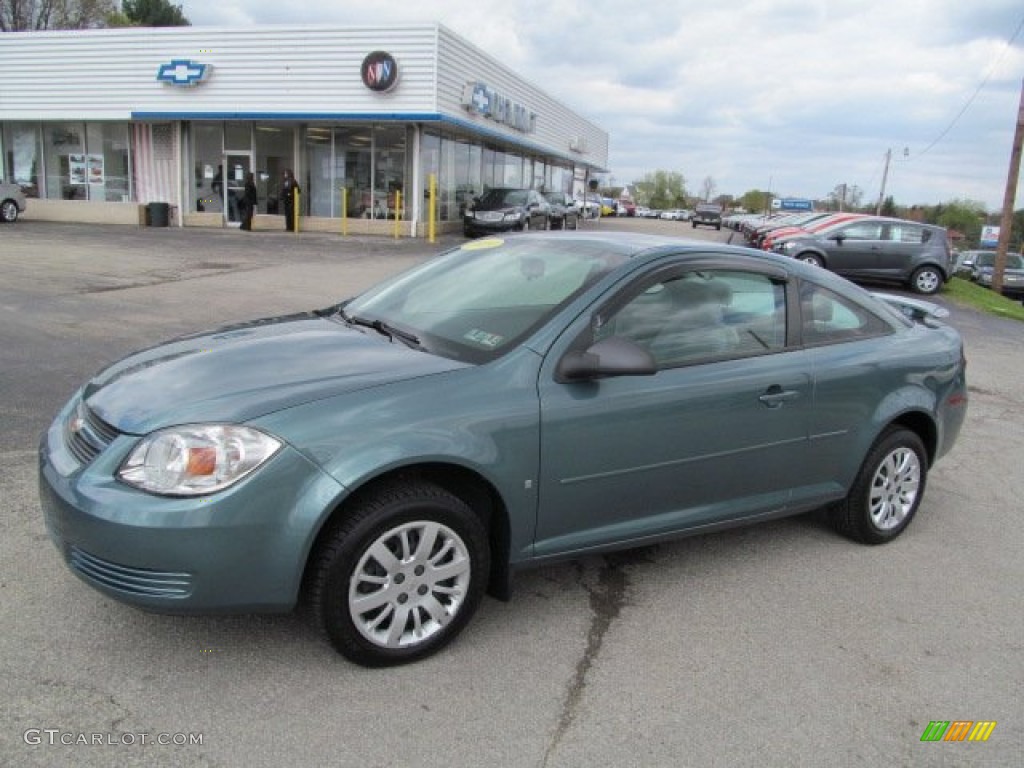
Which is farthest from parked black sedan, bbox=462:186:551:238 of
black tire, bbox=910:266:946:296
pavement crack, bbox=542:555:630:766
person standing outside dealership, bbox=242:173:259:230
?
pavement crack, bbox=542:555:630:766

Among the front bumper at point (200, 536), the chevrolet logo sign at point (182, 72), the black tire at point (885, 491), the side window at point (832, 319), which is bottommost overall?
the black tire at point (885, 491)

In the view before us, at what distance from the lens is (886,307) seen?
15.3ft

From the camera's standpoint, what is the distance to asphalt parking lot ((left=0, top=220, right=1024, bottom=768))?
2.67m

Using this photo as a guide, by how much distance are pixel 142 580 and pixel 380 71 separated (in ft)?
76.4

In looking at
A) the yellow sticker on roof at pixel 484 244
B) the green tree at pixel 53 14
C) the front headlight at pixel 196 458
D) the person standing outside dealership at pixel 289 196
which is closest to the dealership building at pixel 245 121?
the person standing outside dealership at pixel 289 196

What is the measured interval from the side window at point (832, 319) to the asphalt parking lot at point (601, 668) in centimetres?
112

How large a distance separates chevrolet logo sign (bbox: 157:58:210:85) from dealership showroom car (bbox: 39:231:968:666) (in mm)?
24174

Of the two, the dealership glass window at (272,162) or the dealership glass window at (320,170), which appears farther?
the dealership glass window at (272,162)

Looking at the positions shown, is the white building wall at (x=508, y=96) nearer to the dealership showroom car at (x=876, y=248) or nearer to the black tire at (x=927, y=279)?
the dealership showroom car at (x=876, y=248)

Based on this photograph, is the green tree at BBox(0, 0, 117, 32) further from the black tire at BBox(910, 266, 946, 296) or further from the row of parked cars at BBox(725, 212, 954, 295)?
the black tire at BBox(910, 266, 946, 296)

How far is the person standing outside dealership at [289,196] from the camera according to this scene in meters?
25.5

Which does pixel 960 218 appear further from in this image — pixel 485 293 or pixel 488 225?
pixel 485 293

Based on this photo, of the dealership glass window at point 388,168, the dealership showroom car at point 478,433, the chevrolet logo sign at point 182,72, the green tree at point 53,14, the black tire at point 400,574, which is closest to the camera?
the dealership showroom car at point 478,433

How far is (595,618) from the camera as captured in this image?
354 centimetres
